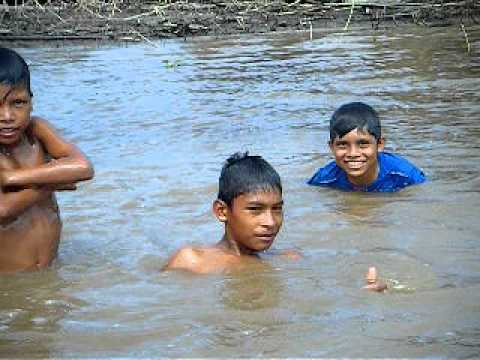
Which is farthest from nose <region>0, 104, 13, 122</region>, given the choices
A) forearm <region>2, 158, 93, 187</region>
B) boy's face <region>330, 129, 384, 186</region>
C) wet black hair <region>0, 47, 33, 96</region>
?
boy's face <region>330, 129, 384, 186</region>

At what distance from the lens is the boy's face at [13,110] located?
4.52 meters

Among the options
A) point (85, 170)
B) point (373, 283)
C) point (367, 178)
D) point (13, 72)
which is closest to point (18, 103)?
point (13, 72)

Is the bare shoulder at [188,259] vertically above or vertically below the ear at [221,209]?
below

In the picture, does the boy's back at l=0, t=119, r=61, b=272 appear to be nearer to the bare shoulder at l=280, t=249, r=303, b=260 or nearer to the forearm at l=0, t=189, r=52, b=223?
the forearm at l=0, t=189, r=52, b=223

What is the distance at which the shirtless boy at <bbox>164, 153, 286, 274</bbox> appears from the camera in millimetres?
4781

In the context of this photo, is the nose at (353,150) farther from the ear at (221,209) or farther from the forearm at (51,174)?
the forearm at (51,174)

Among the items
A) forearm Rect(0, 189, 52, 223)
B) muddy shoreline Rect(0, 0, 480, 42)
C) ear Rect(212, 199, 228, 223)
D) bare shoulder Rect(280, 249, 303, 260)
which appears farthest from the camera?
muddy shoreline Rect(0, 0, 480, 42)

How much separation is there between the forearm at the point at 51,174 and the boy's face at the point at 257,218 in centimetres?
71

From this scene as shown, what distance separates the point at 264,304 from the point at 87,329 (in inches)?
29.3

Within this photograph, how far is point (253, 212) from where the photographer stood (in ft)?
15.8

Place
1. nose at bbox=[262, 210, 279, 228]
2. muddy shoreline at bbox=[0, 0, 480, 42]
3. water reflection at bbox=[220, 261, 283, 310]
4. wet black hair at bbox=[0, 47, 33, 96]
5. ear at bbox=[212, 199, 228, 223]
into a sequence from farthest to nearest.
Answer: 1. muddy shoreline at bbox=[0, 0, 480, 42]
2. ear at bbox=[212, 199, 228, 223]
3. nose at bbox=[262, 210, 279, 228]
4. wet black hair at bbox=[0, 47, 33, 96]
5. water reflection at bbox=[220, 261, 283, 310]

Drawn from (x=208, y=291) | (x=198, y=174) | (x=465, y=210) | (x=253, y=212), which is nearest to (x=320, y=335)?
(x=208, y=291)

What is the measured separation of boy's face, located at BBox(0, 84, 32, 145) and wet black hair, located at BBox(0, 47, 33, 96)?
0.07ft

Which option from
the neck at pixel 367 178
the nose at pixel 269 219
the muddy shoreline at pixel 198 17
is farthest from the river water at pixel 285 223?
the muddy shoreline at pixel 198 17
